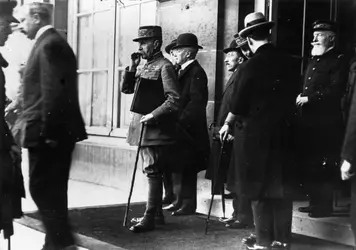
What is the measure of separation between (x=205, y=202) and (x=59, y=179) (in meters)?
1.76

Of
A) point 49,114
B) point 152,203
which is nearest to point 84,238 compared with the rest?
point 152,203

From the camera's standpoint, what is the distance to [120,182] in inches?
190

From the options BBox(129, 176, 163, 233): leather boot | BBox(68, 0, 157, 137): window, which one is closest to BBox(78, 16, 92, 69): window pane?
BBox(68, 0, 157, 137): window

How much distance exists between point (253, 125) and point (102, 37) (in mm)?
1157

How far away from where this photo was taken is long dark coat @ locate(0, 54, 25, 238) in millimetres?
3658

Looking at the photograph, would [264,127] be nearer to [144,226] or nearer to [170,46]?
[170,46]

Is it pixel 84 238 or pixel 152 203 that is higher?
pixel 152 203

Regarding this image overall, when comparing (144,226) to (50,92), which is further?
(144,226)

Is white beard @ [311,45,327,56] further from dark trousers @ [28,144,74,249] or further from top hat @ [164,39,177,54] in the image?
dark trousers @ [28,144,74,249]

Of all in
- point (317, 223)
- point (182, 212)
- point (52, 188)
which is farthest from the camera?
point (182, 212)

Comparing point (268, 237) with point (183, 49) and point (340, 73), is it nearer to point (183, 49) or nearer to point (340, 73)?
point (340, 73)

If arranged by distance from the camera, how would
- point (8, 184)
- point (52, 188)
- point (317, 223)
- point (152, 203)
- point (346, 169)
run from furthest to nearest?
point (152, 203) → point (317, 223) → point (8, 184) → point (52, 188) → point (346, 169)

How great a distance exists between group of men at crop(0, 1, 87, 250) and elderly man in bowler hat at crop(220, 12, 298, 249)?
903mm

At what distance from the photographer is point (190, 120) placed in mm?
4988
